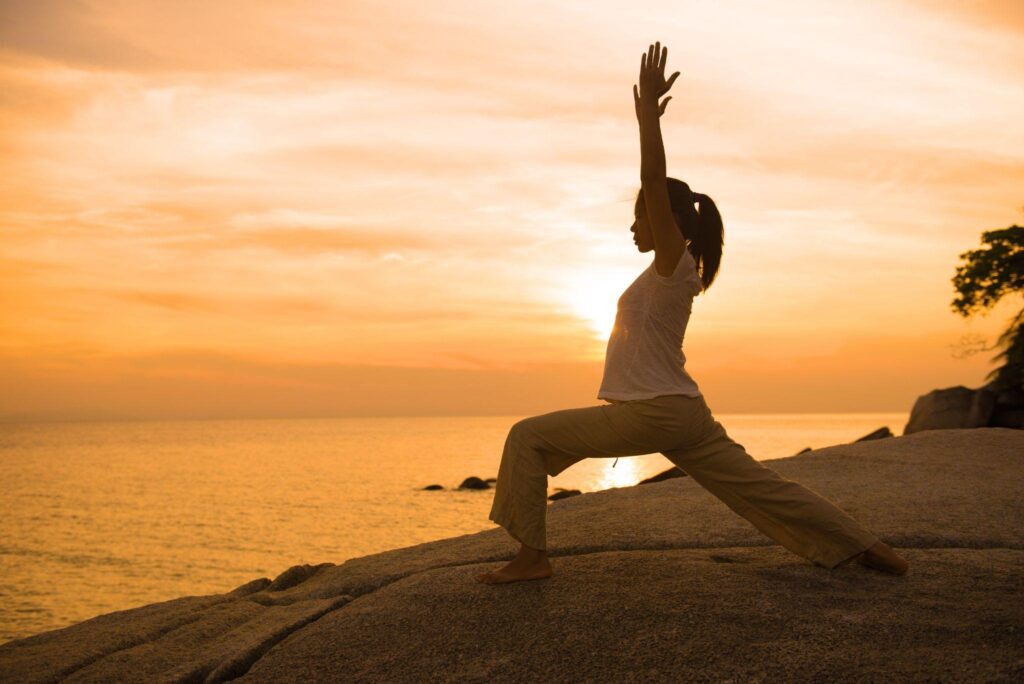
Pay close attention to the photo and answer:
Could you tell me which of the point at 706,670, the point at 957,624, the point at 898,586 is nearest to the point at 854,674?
the point at 706,670

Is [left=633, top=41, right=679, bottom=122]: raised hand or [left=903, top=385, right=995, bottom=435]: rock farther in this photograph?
[left=903, top=385, right=995, bottom=435]: rock

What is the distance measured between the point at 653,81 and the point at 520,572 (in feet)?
10.6

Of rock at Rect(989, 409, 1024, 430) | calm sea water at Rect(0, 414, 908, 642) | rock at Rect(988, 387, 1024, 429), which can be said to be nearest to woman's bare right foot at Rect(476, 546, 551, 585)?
calm sea water at Rect(0, 414, 908, 642)

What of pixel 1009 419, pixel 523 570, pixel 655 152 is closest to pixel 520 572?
pixel 523 570

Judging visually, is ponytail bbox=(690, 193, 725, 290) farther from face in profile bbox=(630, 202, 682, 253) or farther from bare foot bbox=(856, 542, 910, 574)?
bare foot bbox=(856, 542, 910, 574)

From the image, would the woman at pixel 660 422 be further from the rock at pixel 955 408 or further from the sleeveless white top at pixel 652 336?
the rock at pixel 955 408

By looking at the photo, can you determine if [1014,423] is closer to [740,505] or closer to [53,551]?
[740,505]

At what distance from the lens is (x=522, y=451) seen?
5.68 metres

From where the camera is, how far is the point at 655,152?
196 inches

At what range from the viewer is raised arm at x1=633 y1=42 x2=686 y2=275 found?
16.4ft

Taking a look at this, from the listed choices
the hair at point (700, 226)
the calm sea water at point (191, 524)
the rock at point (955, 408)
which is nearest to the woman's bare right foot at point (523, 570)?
the hair at point (700, 226)

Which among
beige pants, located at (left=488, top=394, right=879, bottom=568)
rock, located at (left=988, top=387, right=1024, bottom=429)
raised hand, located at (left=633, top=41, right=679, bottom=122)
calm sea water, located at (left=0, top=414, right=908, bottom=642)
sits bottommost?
calm sea water, located at (left=0, top=414, right=908, bottom=642)

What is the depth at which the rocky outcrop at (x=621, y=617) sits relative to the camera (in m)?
4.60

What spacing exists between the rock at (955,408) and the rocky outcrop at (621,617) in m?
23.2
